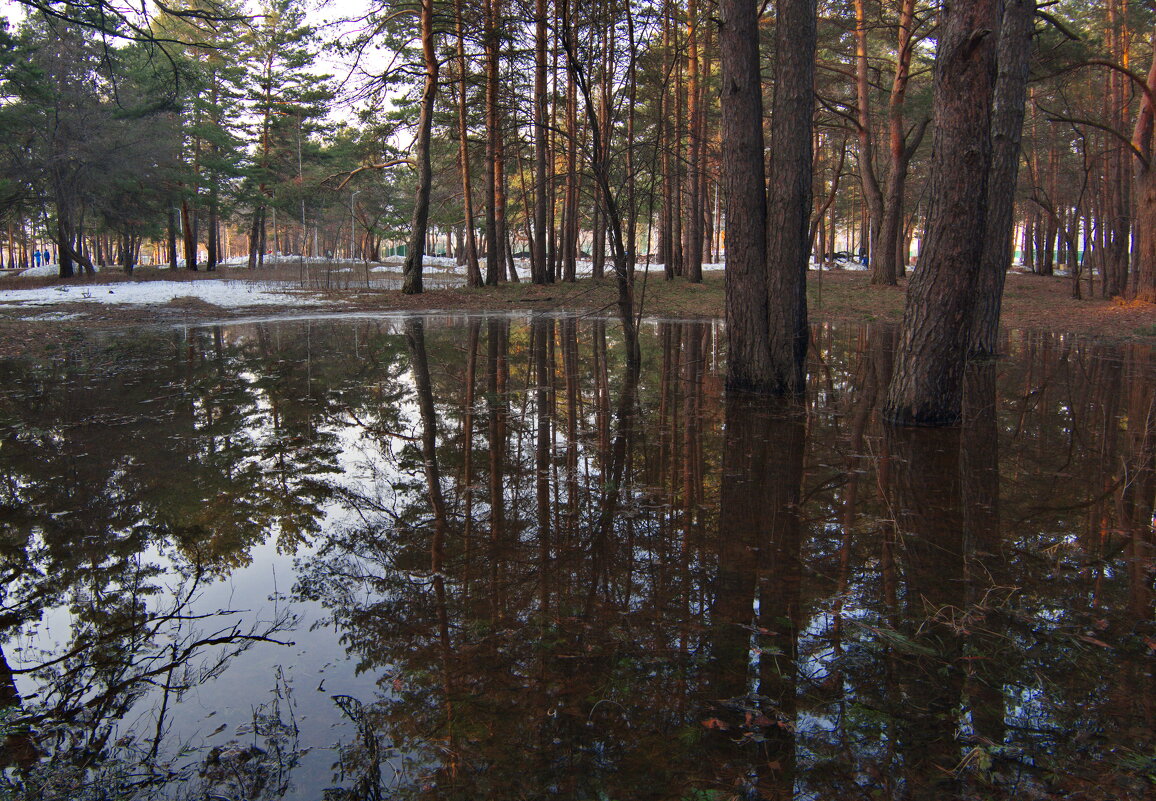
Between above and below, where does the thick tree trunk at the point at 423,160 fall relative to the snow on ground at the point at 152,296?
above

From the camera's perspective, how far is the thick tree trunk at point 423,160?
61.8 feet

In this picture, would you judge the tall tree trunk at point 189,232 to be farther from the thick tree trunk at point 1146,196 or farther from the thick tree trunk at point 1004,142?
the thick tree trunk at point 1146,196

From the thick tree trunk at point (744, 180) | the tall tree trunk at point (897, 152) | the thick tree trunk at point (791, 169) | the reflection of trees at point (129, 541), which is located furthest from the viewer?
the tall tree trunk at point (897, 152)

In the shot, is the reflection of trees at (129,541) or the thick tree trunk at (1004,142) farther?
the thick tree trunk at (1004,142)

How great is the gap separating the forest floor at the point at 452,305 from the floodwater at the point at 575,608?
7761 mm

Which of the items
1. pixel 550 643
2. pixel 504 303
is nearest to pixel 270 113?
pixel 504 303

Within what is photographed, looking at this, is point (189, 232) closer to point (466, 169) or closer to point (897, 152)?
point (466, 169)

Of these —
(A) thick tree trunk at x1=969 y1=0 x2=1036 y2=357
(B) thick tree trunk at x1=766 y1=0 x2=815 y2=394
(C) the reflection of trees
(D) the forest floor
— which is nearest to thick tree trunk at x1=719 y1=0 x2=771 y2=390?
(B) thick tree trunk at x1=766 y1=0 x2=815 y2=394

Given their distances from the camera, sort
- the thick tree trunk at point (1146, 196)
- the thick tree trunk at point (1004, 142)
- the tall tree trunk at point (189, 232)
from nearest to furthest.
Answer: the thick tree trunk at point (1004, 142) → the thick tree trunk at point (1146, 196) → the tall tree trunk at point (189, 232)

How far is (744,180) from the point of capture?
23.7 feet

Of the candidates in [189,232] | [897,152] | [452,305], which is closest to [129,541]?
[452,305]

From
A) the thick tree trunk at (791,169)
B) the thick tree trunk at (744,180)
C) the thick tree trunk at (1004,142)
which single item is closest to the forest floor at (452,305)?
the thick tree trunk at (1004,142)

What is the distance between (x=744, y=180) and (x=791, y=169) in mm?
463

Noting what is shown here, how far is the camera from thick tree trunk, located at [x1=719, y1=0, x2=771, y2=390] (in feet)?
23.2
